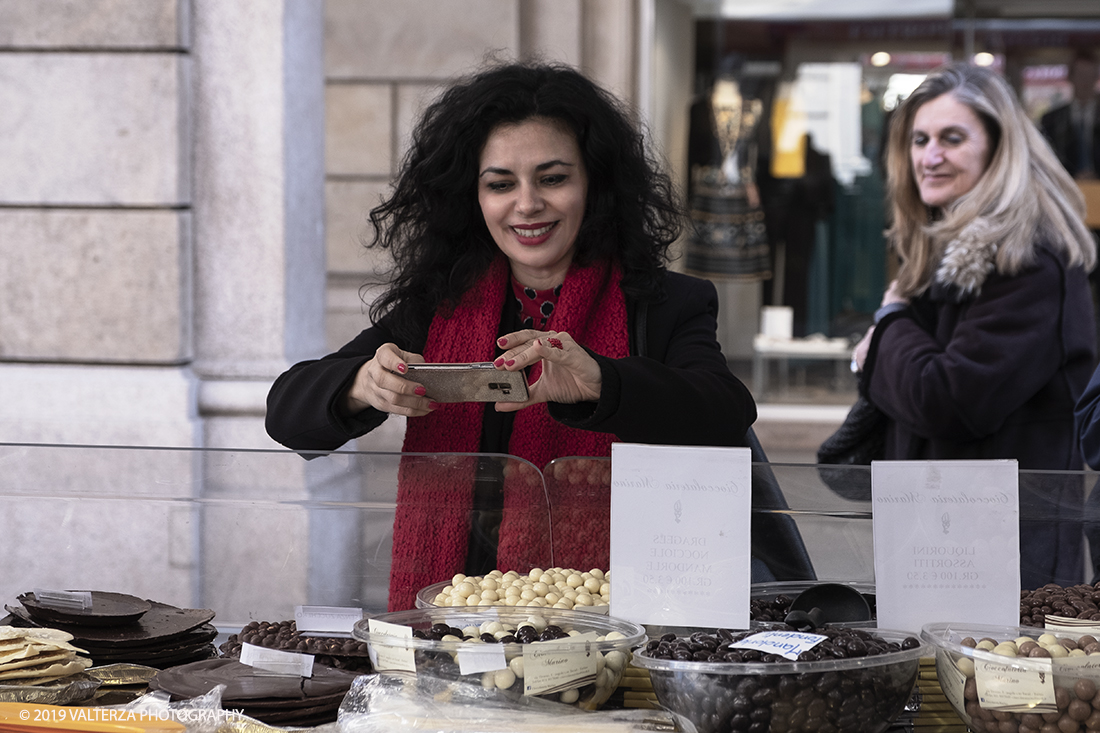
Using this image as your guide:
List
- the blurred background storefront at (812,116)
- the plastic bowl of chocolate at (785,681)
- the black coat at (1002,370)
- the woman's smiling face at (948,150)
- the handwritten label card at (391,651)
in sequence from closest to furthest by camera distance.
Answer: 1. the plastic bowl of chocolate at (785,681)
2. the handwritten label card at (391,651)
3. the black coat at (1002,370)
4. the woman's smiling face at (948,150)
5. the blurred background storefront at (812,116)

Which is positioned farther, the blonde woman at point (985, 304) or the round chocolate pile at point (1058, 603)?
the blonde woman at point (985, 304)

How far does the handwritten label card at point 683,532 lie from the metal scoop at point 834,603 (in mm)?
110

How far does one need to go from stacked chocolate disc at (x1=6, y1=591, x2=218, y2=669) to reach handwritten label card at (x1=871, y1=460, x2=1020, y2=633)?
89cm

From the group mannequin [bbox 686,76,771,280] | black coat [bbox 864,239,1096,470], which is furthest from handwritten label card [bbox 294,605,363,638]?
mannequin [bbox 686,76,771,280]

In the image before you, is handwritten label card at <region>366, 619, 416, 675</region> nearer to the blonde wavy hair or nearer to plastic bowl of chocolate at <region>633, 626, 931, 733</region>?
plastic bowl of chocolate at <region>633, 626, 931, 733</region>

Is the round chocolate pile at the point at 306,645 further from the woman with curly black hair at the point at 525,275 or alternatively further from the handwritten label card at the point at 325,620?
the woman with curly black hair at the point at 525,275

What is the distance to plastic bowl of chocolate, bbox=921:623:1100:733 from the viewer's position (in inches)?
42.5

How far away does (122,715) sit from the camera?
3.79 ft

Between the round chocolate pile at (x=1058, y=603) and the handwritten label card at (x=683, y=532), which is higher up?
the handwritten label card at (x=683, y=532)

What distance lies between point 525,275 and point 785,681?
112cm

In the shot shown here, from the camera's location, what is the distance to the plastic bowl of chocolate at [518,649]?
115 cm

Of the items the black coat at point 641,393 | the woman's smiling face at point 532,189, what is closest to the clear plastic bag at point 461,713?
the black coat at point 641,393

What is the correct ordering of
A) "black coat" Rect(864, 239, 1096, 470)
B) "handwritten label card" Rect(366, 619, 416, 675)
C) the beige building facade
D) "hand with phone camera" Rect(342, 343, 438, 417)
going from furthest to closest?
the beige building facade, "black coat" Rect(864, 239, 1096, 470), "hand with phone camera" Rect(342, 343, 438, 417), "handwritten label card" Rect(366, 619, 416, 675)

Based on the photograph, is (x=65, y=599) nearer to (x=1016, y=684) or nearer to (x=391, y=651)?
(x=391, y=651)
